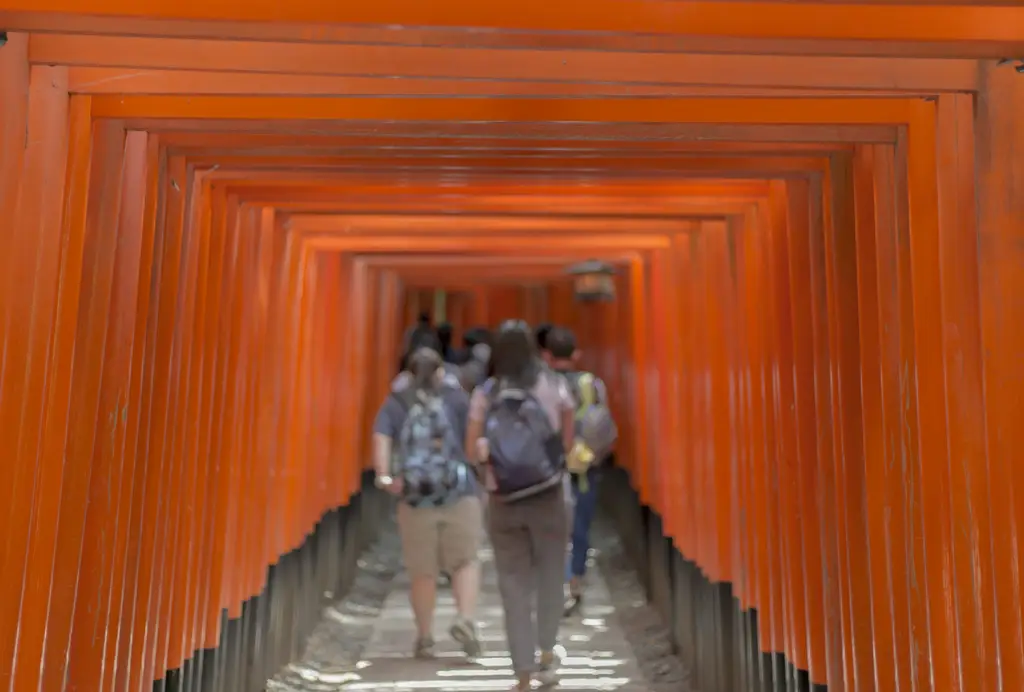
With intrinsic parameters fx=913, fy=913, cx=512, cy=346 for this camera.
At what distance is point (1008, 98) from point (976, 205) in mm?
274

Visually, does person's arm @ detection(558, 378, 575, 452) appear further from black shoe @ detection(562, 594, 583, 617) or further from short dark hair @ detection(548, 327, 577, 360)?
black shoe @ detection(562, 594, 583, 617)

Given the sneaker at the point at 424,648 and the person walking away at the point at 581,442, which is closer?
the sneaker at the point at 424,648

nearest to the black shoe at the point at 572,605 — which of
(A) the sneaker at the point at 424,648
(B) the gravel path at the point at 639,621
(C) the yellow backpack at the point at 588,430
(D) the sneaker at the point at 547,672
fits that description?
(B) the gravel path at the point at 639,621

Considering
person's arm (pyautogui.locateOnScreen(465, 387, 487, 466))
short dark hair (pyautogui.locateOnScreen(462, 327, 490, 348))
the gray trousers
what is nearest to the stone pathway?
the gray trousers

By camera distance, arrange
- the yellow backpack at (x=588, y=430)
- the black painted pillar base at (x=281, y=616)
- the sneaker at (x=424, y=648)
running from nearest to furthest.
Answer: the black painted pillar base at (x=281, y=616) → the sneaker at (x=424, y=648) → the yellow backpack at (x=588, y=430)

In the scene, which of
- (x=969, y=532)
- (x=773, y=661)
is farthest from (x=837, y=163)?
(x=773, y=661)

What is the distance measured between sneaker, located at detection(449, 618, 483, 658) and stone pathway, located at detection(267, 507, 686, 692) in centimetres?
5

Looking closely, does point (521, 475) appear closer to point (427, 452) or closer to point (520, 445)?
point (520, 445)

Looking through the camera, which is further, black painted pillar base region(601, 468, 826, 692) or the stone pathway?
the stone pathway

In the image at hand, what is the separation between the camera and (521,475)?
422 cm

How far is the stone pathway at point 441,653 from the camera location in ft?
15.0

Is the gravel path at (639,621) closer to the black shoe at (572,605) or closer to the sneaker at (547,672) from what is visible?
the black shoe at (572,605)

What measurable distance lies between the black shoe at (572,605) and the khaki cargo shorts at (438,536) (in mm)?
1256

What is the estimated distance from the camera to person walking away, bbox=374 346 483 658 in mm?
4809
